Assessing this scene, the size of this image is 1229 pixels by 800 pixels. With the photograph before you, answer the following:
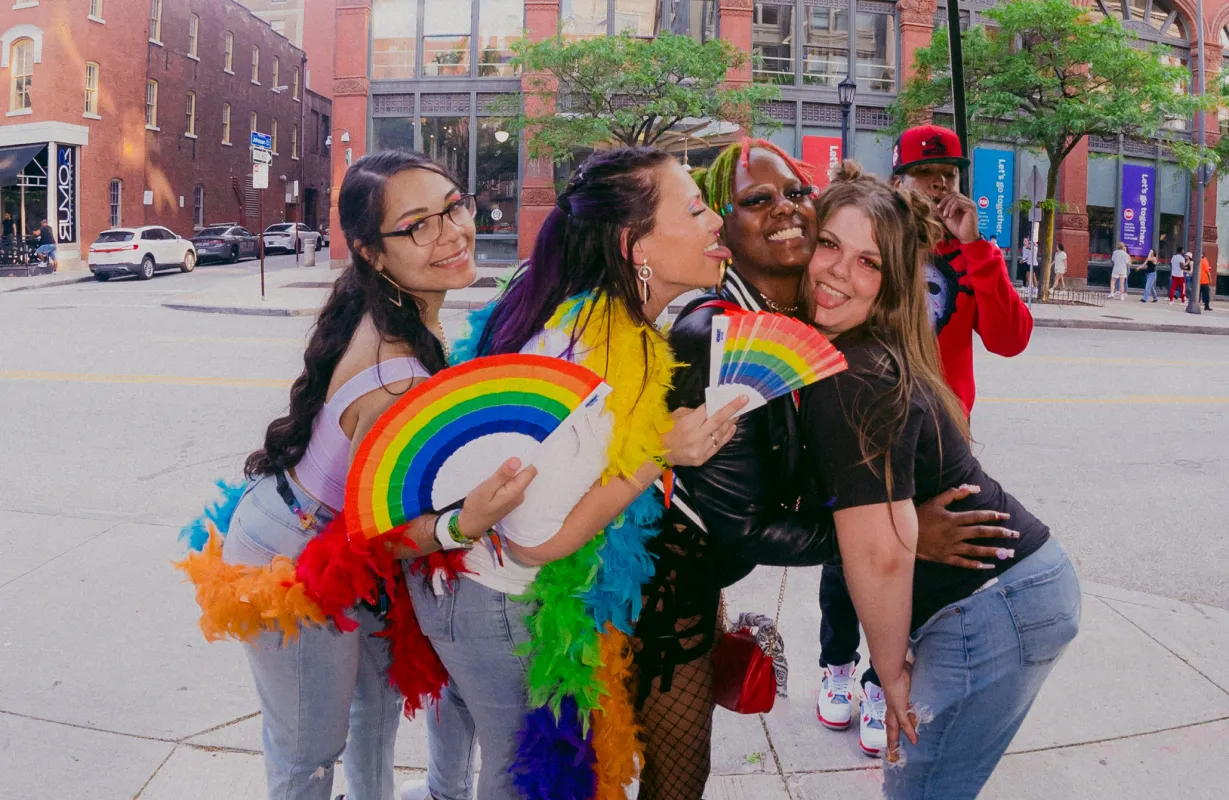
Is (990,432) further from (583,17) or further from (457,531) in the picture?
(583,17)

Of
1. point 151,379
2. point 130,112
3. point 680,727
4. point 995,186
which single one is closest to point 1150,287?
point 995,186

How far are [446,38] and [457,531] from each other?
26.8m

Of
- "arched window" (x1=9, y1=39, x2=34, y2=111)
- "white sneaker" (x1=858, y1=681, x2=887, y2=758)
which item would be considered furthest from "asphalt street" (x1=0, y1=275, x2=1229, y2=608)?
"arched window" (x1=9, y1=39, x2=34, y2=111)

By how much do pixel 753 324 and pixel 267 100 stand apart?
147 feet

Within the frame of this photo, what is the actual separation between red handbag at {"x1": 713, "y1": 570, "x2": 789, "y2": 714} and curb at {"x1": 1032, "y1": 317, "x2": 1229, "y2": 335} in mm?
17576

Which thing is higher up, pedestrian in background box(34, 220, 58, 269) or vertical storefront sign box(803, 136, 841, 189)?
vertical storefront sign box(803, 136, 841, 189)

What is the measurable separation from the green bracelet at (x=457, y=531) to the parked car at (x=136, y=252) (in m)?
27.6

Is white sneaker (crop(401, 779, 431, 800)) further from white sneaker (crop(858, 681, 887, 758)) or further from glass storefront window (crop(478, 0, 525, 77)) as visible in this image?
glass storefront window (crop(478, 0, 525, 77))

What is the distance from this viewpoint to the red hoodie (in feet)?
9.93

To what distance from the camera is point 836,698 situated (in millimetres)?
3248

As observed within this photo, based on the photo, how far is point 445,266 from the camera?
2.22 metres

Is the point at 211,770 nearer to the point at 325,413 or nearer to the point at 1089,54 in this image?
the point at 325,413

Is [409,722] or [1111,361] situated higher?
[1111,361]

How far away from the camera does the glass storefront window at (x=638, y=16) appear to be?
83.7 ft
